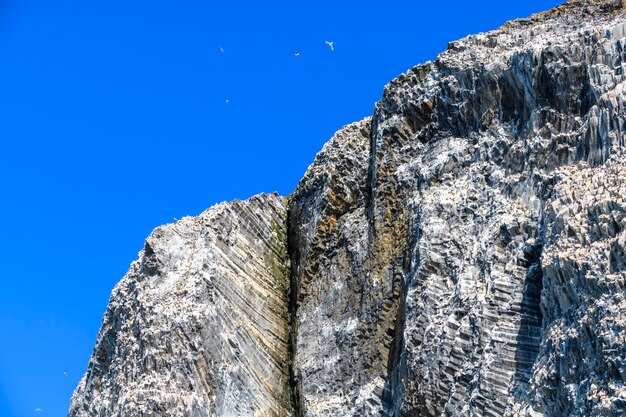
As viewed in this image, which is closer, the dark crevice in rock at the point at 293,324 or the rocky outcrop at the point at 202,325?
the rocky outcrop at the point at 202,325

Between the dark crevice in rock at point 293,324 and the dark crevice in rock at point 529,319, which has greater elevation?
the dark crevice in rock at point 293,324

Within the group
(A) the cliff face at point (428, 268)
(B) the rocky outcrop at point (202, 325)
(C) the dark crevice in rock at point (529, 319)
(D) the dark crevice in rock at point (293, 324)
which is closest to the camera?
(A) the cliff face at point (428, 268)

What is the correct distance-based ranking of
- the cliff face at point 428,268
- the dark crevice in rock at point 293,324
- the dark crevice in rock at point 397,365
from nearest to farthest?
1. the cliff face at point 428,268
2. the dark crevice in rock at point 397,365
3. the dark crevice in rock at point 293,324

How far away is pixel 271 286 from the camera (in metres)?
40.1

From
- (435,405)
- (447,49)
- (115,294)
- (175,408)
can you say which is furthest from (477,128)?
(115,294)


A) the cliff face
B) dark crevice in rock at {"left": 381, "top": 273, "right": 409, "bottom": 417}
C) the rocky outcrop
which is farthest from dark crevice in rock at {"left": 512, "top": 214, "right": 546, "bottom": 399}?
the rocky outcrop

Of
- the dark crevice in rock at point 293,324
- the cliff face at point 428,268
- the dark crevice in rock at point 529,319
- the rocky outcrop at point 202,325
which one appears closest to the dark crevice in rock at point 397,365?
the cliff face at point 428,268

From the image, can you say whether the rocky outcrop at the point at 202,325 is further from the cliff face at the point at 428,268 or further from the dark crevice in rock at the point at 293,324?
the dark crevice in rock at the point at 293,324

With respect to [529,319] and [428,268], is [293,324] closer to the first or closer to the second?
[428,268]

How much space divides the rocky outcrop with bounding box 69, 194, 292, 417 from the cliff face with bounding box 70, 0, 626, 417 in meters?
0.08

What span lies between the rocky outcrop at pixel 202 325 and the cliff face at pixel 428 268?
0.08 metres

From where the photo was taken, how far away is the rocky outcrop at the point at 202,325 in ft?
116

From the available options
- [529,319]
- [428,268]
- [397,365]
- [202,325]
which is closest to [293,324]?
[202,325]

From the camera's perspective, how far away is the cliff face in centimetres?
2491
